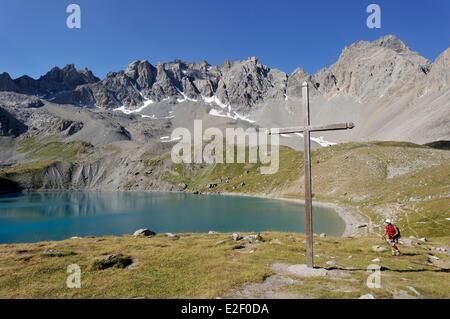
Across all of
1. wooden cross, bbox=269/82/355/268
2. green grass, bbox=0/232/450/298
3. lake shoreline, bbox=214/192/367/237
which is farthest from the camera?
lake shoreline, bbox=214/192/367/237

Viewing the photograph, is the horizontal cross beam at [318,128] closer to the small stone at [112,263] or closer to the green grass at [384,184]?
the small stone at [112,263]

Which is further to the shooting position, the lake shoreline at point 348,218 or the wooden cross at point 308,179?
the lake shoreline at point 348,218

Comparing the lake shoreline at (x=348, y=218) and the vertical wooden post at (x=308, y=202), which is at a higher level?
the vertical wooden post at (x=308, y=202)

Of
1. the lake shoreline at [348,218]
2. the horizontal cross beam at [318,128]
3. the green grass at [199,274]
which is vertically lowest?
the lake shoreline at [348,218]

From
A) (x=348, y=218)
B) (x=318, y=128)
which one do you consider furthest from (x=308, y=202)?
(x=348, y=218)

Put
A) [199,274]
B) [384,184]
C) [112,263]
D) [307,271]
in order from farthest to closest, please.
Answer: [384,184] < [112,263] < [307,271] < [199,274]

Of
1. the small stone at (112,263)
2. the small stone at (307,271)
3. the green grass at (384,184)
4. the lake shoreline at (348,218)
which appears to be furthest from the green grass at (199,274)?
the lake shoreline at (348,218)

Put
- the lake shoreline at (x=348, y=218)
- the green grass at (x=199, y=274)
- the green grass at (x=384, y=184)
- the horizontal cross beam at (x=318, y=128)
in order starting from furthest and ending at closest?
the lake shoreline at (x=348, y=218), the green grass at (x=384, y=184), the horizontal cross beam at (x=318, y=128), the green grass at (x=199, y=274)

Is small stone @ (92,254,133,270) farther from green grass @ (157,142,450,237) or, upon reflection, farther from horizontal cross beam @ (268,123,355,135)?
green grass @ (157,142,450,237)

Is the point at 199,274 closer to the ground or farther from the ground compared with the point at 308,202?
closer to the ground

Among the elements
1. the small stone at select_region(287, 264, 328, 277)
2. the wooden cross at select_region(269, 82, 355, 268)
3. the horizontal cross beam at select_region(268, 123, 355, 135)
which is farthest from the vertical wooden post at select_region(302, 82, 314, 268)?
the small stone at select_region(287, 264, 328, 277)

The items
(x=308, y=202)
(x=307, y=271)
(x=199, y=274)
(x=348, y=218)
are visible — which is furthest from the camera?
(x=348, y=218)

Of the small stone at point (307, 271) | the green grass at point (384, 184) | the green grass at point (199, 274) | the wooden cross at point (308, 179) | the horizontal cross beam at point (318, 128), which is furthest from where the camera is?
the green grass at point (384, 184)

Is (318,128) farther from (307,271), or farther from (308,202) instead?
(307,271)
